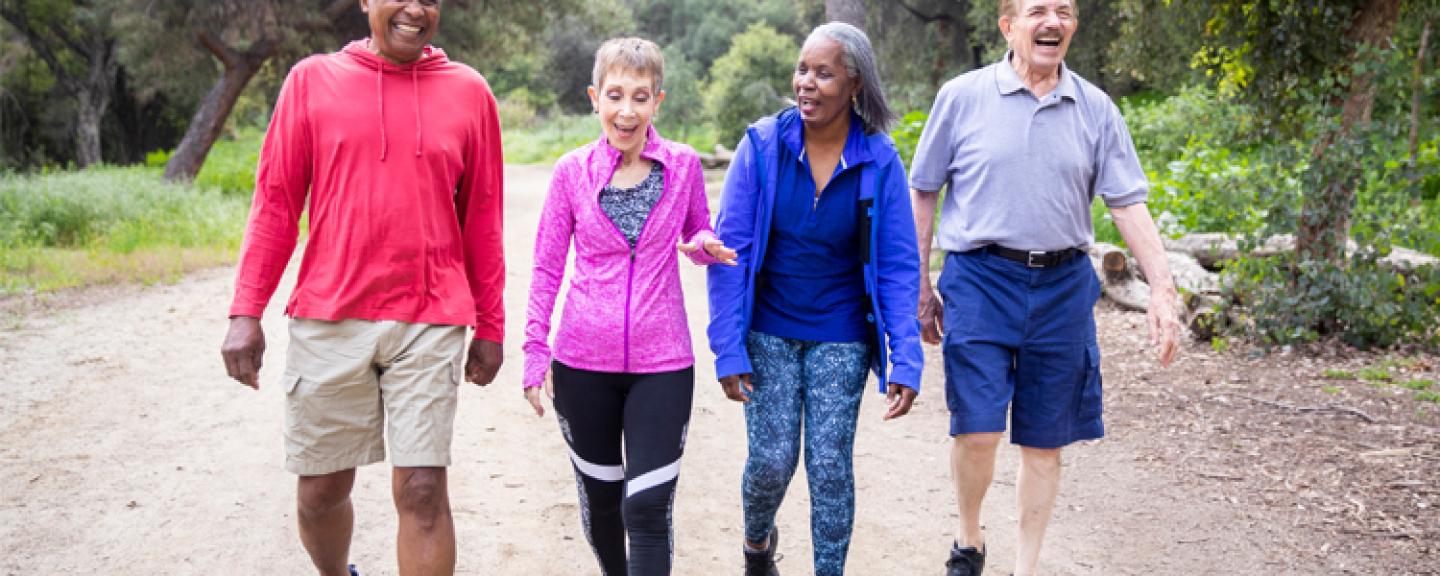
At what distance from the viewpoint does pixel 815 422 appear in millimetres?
3762

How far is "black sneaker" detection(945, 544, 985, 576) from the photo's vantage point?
4.18 metres

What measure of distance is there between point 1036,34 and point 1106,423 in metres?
3.50

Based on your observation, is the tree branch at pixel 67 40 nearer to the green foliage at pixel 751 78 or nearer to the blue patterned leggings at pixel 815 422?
the green foliage at pixel 751 78

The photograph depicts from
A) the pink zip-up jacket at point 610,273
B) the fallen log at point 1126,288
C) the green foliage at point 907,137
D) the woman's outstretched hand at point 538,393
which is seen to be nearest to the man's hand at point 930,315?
the pink zip-up jacket at point 610,273

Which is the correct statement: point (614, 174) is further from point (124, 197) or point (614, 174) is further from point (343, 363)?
point (124, 197)

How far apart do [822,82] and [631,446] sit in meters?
1.26

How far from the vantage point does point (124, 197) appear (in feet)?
54.0

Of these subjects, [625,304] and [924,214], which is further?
[924,214]

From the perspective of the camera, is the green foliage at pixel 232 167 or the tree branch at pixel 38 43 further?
the tree branch at pixel 38 43

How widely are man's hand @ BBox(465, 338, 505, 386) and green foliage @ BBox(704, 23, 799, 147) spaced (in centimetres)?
2479

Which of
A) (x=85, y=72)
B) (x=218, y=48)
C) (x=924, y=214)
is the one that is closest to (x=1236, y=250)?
(x=924, y=214)

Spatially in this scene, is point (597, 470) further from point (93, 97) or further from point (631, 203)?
point (93, 97)

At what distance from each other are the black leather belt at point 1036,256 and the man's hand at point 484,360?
171 centimetres

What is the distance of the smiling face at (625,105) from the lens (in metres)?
3.55
